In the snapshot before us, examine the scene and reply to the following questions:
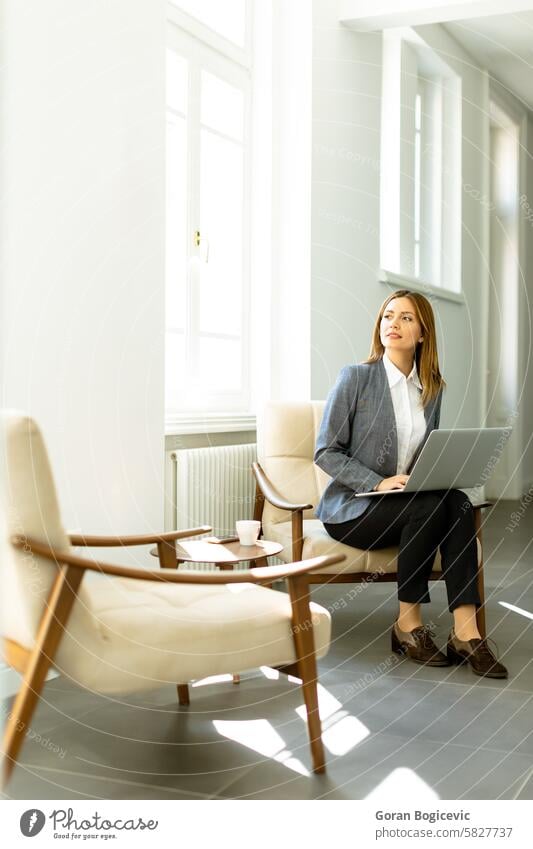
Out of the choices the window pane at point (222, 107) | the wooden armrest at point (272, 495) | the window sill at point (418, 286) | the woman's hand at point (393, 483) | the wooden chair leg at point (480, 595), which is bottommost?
the wooden chair leg at point (480, 595)

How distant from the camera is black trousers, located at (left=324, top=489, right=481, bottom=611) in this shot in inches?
99.3

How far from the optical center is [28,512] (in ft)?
4.99

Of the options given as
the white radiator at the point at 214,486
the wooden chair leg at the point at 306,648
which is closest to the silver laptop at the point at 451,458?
the white radiator at the point at 214,486

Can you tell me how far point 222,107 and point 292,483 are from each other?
1.49 m

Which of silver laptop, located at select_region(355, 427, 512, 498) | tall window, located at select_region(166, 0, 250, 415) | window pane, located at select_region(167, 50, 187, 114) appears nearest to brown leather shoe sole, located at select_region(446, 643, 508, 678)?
silver laptop, located at select_region(355, 427, 512, 498)

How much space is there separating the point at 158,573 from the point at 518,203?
19.6ft

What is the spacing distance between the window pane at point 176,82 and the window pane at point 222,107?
5.0 inches

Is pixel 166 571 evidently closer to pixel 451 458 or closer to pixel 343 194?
pixel 451 458

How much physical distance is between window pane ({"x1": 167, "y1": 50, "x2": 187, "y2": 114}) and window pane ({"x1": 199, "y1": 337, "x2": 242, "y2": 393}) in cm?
84

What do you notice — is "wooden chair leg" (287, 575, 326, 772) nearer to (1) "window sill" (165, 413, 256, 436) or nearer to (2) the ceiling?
(1) "window sill" (165, 413, 256, 436)

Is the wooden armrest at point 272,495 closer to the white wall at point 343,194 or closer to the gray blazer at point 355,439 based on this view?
the gray blazer at point 355,439

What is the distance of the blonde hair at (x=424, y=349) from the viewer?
279 cm

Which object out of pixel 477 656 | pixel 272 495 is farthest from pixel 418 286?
pixel 477 656

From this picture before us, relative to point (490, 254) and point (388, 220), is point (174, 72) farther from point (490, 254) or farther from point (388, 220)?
point (490, 254)
